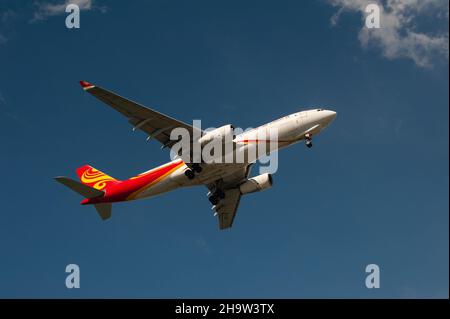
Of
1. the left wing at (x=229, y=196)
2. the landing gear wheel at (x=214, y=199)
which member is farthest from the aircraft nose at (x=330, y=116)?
the landing gear wheel at (x=214, y=199)

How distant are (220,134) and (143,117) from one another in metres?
7.02

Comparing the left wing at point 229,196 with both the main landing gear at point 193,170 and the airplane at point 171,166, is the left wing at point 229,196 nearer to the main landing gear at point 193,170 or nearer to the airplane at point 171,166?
the airplane at point 171,166

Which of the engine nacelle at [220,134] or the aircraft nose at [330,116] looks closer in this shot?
the engine nacelle at [220,134]

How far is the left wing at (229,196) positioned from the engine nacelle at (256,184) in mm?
640

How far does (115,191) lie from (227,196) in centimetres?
1261

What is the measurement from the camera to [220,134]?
54562 mm

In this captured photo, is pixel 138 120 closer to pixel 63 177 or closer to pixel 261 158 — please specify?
pixel 63 177

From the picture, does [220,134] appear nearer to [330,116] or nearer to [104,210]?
[330,116]

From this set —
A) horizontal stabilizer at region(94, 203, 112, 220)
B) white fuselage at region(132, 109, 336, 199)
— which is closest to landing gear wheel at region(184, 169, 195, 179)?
white fuselage at region(132, 109, 336, 199)

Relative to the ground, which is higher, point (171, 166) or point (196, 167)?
point (171, 166)

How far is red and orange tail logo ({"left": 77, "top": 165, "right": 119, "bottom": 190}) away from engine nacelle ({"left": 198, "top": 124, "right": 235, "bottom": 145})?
11.7 meters

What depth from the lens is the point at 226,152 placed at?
185 ft

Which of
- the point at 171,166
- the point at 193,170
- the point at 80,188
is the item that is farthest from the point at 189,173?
the point at 80,188

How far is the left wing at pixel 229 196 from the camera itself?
212 feet
